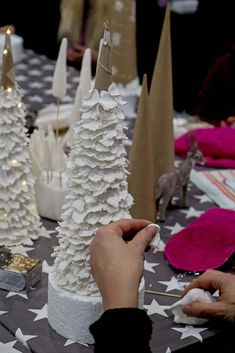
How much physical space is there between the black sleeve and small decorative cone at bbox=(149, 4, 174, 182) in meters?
0.55

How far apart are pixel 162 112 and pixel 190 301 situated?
0.47 meters

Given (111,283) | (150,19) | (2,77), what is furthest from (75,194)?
(150,19)

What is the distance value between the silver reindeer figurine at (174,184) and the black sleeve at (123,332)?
0.49m

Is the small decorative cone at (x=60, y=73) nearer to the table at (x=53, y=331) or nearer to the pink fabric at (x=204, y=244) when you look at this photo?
the table at (x=53, y=331)

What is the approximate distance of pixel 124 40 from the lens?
1876 mm

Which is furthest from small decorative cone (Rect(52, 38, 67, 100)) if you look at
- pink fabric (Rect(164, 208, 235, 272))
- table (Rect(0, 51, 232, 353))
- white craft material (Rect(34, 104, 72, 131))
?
pink fabric (Rect(164, 208, 235, 272))

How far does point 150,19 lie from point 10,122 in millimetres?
1653

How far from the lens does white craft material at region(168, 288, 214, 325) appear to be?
0.99m

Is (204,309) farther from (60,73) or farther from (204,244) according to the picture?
(60,73)

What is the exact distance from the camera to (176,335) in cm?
99

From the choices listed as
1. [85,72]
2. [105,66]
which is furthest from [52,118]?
[105,66]

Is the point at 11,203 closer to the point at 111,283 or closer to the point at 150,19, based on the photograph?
the point at 111,283

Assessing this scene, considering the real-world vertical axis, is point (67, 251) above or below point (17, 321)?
above

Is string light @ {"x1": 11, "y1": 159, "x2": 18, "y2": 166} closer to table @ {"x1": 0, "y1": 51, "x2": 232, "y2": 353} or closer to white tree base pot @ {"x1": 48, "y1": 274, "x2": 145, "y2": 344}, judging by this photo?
table @ {"x1": 0, "y1": 51, "x2": 232, "y2": 353}
